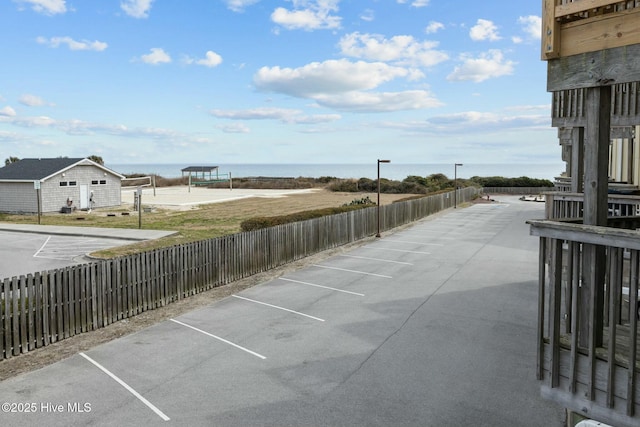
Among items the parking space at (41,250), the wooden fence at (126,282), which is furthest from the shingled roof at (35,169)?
the wooden fence at (126,282)

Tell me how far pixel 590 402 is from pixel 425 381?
4131 millimetres

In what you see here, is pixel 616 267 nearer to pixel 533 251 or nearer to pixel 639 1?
pixel 639 1

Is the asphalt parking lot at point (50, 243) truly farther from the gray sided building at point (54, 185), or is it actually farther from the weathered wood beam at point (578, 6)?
the weathered wood beam at point (578, 6)

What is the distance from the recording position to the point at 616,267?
5008 millimetres

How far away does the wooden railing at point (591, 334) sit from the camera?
479 cm

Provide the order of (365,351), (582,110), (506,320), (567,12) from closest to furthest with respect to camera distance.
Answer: (567,12), (365,351), (506,320), (582,110)

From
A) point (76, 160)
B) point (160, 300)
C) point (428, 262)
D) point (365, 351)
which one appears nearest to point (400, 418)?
point (365, 351)

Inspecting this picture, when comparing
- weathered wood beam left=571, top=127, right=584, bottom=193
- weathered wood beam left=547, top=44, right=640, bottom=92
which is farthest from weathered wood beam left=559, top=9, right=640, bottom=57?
weathered wood beam left=571, top=127, right=584, bottom=193

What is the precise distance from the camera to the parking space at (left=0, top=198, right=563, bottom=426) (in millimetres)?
7883

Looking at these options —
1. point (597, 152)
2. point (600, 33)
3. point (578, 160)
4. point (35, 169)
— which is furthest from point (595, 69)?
point (35, 169)

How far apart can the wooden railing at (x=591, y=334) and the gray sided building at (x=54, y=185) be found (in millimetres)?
39916

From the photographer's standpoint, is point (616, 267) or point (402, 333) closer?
point (616, 267)

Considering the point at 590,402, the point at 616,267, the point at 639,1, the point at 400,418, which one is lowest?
the point at 400,418

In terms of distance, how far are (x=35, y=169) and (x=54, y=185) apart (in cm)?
340
